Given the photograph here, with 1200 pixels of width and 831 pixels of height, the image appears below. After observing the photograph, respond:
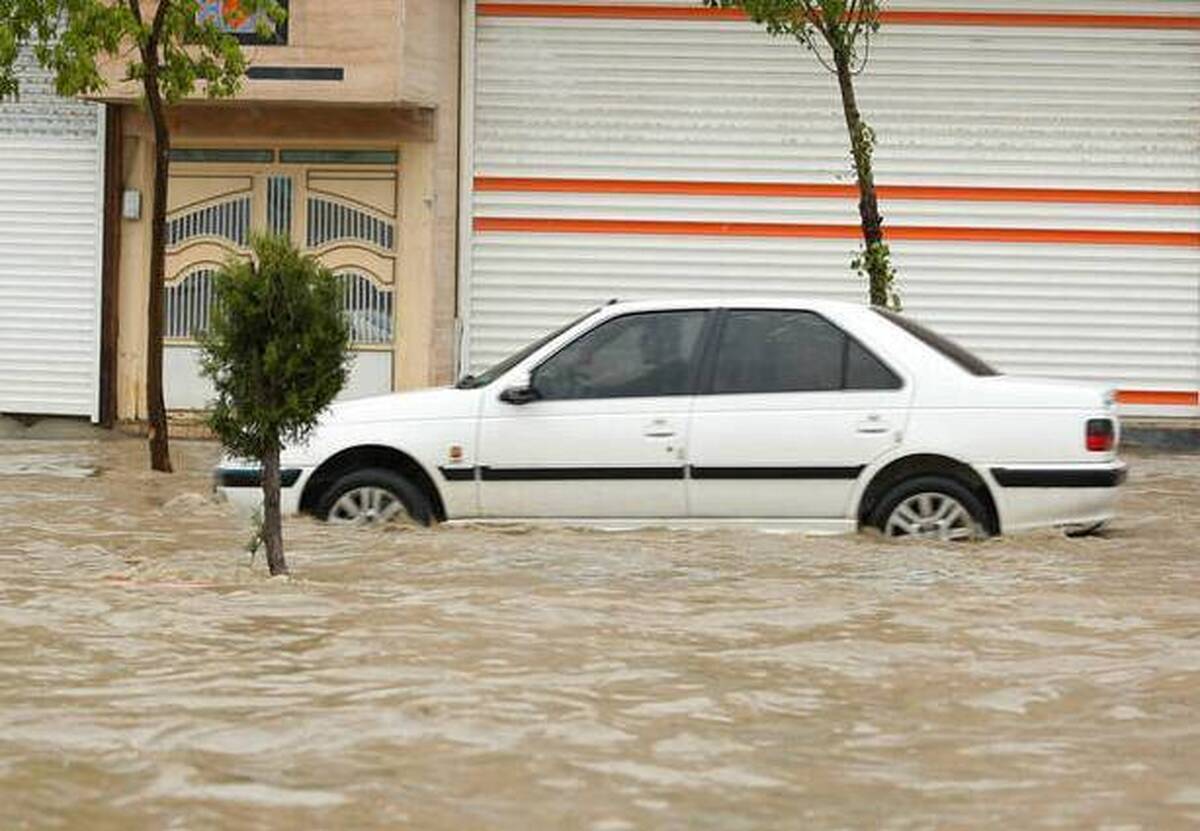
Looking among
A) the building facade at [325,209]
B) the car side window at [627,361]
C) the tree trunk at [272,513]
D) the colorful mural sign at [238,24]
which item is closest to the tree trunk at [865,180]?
the building facade at [325,209]

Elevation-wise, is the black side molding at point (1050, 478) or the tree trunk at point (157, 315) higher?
the tree trunk at point (157, 315)

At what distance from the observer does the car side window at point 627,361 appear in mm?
12469

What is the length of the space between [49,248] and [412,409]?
9.51m

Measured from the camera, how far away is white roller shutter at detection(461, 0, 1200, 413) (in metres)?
20.7

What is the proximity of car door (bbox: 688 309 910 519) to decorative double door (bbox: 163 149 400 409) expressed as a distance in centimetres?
867

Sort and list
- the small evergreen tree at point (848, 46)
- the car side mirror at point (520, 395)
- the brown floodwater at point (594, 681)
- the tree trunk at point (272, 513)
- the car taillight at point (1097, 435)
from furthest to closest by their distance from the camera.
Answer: the small evergreen tree at point (848, 46) < the car side mirror at point (520, 395) < the car taillight at point (1097, 435) < the tree trunk at point (272, 513) < the brown floodwater at point (594, 681)

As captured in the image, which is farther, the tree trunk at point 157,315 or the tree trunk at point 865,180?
the tree trunk at point 865,180

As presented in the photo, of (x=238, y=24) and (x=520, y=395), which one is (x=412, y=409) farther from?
(x=238, y=24)

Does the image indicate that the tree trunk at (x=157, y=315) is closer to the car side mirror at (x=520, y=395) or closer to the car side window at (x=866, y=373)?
the car side mirror at (x=520, y=395)

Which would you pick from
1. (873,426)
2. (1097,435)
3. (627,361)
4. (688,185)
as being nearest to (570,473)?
(627,361)

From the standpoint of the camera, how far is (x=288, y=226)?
20.8 m

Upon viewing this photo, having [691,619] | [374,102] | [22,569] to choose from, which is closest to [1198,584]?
[691,619]

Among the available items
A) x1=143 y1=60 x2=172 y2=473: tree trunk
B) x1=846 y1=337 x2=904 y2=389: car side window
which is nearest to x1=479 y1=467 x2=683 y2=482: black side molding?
x1=846 y1=337 x2=904 y2=389: car side window

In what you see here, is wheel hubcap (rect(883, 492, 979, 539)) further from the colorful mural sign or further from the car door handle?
the colorful mural sign
